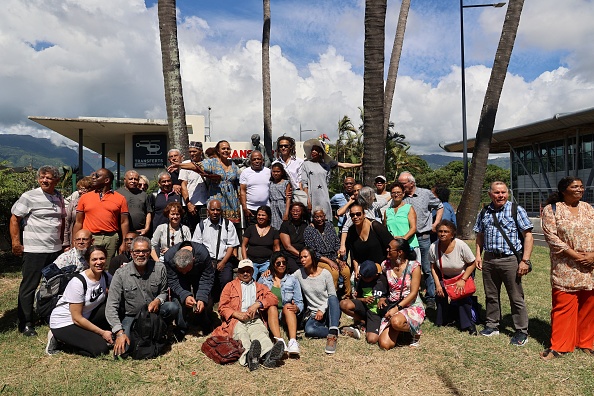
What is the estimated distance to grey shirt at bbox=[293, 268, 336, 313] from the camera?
5602 millimetres

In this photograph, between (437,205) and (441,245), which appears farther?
(437,205)

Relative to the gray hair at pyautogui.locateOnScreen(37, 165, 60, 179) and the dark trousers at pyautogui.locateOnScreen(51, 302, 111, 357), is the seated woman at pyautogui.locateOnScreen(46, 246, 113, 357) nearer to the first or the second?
the dark trousers at pyautogui.locateOnScreen(51, 302, 111, 357)

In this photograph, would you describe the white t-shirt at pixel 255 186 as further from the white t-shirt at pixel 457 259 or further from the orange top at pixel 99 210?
the white t-shirt at pixel 457 259

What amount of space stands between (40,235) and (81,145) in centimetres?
2112

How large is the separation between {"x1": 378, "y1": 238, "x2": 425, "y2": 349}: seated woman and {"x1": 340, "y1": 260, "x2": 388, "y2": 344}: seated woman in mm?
93

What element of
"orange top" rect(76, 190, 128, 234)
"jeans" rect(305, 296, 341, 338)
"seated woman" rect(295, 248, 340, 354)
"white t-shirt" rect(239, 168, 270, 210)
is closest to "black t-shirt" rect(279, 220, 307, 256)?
"seated woman" rect(295, 248, 340, 354)

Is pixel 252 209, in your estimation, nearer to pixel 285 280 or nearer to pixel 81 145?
pixel 285 280

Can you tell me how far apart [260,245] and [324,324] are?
134 centimetres

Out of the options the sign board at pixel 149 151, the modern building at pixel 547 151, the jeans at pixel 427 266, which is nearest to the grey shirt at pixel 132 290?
the jeans at pixel 427 266

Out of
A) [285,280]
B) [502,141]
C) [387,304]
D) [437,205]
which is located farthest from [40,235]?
[502,141]

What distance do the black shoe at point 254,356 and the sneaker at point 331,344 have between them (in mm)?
811

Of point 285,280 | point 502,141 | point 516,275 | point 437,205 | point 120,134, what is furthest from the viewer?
point 120,134

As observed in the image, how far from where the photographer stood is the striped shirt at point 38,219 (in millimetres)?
5492

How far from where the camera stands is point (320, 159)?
6633 millimetres
